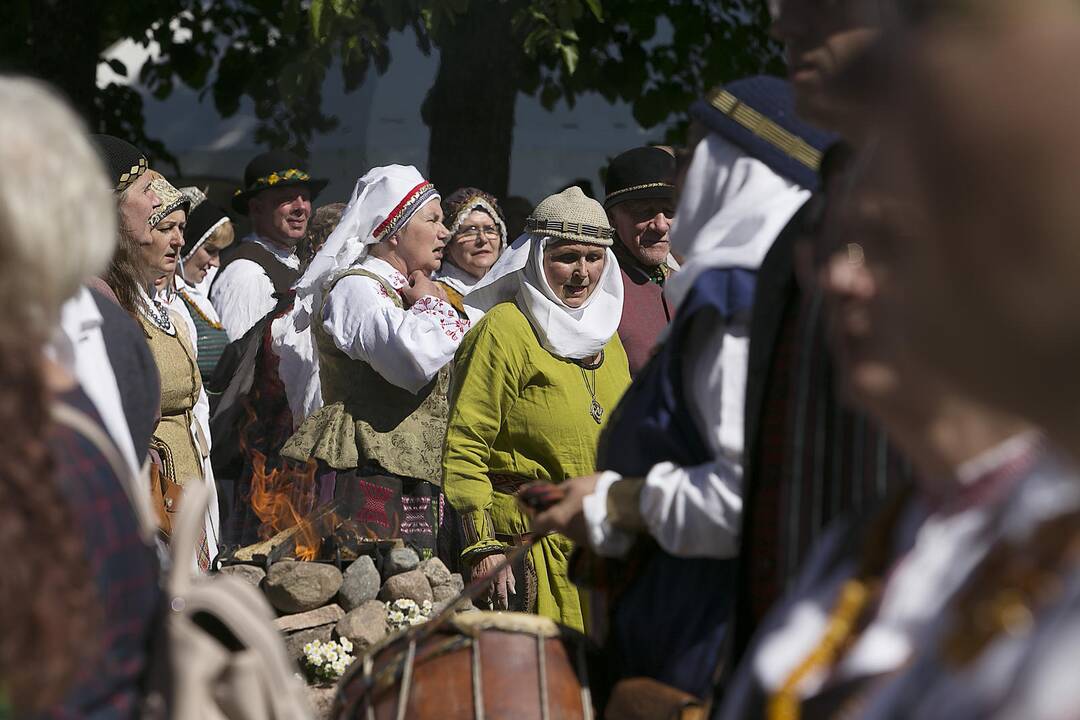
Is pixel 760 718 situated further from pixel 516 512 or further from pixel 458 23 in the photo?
→ pixel 458 23

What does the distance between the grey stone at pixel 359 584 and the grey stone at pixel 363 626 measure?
9cm

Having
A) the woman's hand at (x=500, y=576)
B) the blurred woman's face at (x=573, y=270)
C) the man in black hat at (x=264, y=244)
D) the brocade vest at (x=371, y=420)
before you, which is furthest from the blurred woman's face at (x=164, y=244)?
the woman's hand at (x=500, y=576)

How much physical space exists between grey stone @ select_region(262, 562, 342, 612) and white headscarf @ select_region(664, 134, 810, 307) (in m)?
3.10

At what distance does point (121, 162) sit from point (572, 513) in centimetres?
→ 333

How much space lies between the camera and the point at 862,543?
127 cm

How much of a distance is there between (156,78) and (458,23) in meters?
3.29

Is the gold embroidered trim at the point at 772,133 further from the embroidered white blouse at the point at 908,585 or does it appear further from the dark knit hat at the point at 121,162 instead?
the dark knit hat at the point at 121,162

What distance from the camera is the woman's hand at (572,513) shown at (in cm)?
257

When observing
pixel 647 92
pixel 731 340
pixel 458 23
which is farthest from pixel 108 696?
pixel 647 92

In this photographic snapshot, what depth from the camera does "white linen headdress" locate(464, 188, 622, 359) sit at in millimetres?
4969

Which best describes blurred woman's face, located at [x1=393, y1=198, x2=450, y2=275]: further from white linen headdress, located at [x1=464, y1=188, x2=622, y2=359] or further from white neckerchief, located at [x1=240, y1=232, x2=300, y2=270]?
white neckerchief, located at [x1=240, y1=232, x2=300, y2=270]

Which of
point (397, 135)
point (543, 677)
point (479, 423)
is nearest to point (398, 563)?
point (479, 423)

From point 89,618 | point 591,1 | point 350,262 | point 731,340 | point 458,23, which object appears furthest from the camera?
point 458,23

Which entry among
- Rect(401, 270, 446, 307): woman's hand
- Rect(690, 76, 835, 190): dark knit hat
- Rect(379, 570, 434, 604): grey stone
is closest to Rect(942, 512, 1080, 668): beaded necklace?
Rect(690, 76, 835, 190): dark knit hat
